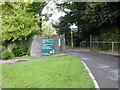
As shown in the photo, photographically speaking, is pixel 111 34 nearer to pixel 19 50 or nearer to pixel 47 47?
pixel 47 47

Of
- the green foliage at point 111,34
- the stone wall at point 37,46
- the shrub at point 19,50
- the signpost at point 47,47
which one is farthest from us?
the shrub at point 19,50

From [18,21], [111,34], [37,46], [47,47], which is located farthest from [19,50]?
[111,34]

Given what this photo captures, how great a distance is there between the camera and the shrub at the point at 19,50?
50.0 ft

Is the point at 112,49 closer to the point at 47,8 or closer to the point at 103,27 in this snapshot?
the point at 103,27

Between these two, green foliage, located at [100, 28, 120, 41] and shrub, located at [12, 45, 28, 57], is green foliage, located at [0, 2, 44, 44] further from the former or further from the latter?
green foliage, located at [100, 28, 120, 41]

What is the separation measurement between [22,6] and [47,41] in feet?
21.0

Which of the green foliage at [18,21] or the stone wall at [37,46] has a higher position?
the green foliage at [18,21]

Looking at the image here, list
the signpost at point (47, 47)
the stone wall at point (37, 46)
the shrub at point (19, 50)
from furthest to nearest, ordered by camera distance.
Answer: the shrub at point (19, 50) < the stone wall at point (37, 46) < the signpost at point (47, 47)

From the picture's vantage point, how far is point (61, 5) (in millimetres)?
21625

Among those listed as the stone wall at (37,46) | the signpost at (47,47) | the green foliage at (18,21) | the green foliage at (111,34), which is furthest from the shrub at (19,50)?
the green foliage at (111,34)

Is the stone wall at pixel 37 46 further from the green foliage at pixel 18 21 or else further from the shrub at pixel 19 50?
the shrub at pixel 19 50

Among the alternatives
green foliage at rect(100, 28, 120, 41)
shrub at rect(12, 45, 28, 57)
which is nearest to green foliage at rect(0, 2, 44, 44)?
shrub at rect(12, 45, 28, 57)

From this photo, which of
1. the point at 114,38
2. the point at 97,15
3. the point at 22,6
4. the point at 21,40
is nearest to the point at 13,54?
the point at 21,40

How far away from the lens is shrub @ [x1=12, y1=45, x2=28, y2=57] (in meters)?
15.2
